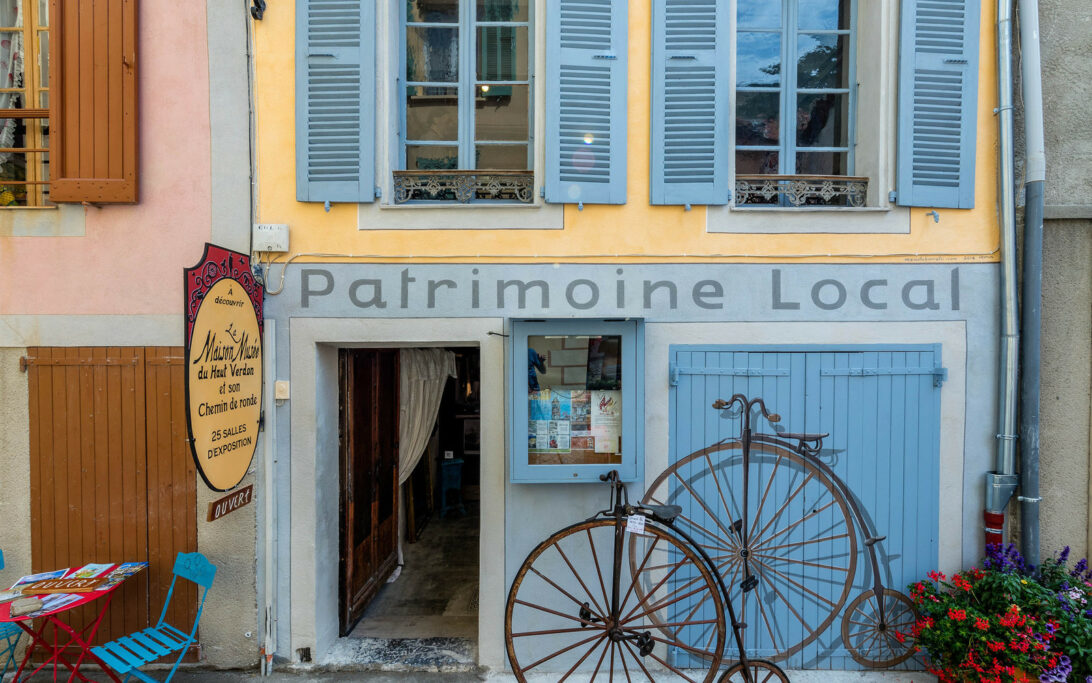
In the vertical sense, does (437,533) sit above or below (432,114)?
below

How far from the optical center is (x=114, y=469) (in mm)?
3801

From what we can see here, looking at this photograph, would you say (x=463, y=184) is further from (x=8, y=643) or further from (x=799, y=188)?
(x=8, y=643)

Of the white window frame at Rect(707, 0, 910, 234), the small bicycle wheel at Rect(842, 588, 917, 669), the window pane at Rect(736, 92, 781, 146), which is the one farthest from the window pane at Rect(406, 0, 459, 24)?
the small bicycle wheel at Rect(842, 588, 917, 669)

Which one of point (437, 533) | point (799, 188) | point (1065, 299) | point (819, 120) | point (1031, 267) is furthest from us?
point (437, 533)

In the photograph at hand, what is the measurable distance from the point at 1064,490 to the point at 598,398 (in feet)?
11.3

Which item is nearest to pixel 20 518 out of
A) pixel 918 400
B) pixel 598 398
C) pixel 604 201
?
pixel 598 398

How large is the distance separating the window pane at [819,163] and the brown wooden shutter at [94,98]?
4.91 m

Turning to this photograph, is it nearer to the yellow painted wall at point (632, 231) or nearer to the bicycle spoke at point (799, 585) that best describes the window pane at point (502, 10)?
the yellow painted wall at point (632, 231)

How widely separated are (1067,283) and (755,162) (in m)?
2.34

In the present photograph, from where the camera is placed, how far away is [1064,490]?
151 inches

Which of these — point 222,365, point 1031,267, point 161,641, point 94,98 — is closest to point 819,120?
point 1031,267

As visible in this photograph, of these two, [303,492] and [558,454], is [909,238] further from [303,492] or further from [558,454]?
[303,492]

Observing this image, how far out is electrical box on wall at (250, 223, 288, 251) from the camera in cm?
374

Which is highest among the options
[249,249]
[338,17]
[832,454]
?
[338,17]
